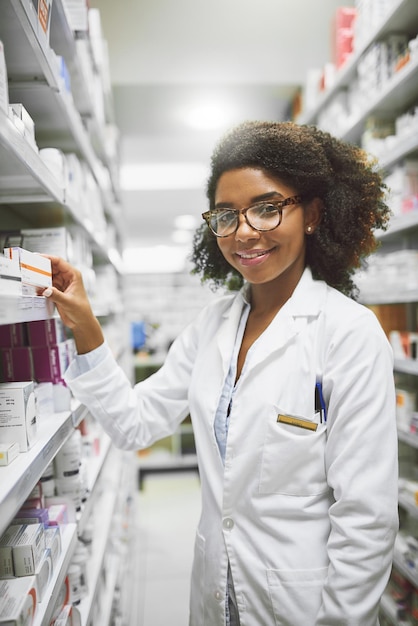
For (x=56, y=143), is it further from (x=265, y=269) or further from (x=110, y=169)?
(x=110, y=169)

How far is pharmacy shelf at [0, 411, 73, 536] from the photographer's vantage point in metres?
0.79

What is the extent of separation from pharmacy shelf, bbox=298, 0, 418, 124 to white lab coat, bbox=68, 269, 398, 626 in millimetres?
1635

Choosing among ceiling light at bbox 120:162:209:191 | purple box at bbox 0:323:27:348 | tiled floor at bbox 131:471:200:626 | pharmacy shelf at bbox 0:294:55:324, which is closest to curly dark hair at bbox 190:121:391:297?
pharmacy shelf at bbox 0:294:55:324

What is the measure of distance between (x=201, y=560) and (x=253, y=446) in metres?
0.40

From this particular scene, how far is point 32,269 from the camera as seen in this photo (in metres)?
1.05

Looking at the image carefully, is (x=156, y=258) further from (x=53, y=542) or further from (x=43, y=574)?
(x=43, y=574)

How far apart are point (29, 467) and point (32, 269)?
1.42 feet

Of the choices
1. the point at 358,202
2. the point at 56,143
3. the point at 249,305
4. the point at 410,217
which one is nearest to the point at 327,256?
the point at 358,202

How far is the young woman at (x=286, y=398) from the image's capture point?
1.10 metres

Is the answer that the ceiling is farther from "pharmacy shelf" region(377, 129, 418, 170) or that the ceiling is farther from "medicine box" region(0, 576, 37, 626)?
"medicine box" region(0, 576, 37, 626)

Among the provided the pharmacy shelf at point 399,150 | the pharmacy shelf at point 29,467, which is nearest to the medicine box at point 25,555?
the pharmacy shelf at point 29,467

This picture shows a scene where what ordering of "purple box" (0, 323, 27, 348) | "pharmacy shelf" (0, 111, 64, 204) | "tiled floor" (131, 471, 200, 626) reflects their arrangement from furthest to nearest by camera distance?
"tiled floor" (131, 471, 200, 626) < "purple box" (0, 323, 27, 348) < "pharmacy shelf" (0, 111, 64, 204)

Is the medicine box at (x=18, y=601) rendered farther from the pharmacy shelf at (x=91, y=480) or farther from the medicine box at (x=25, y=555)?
the pharmacy shelf at (x=91, y=480)

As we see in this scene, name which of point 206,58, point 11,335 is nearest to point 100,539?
point 11,335
